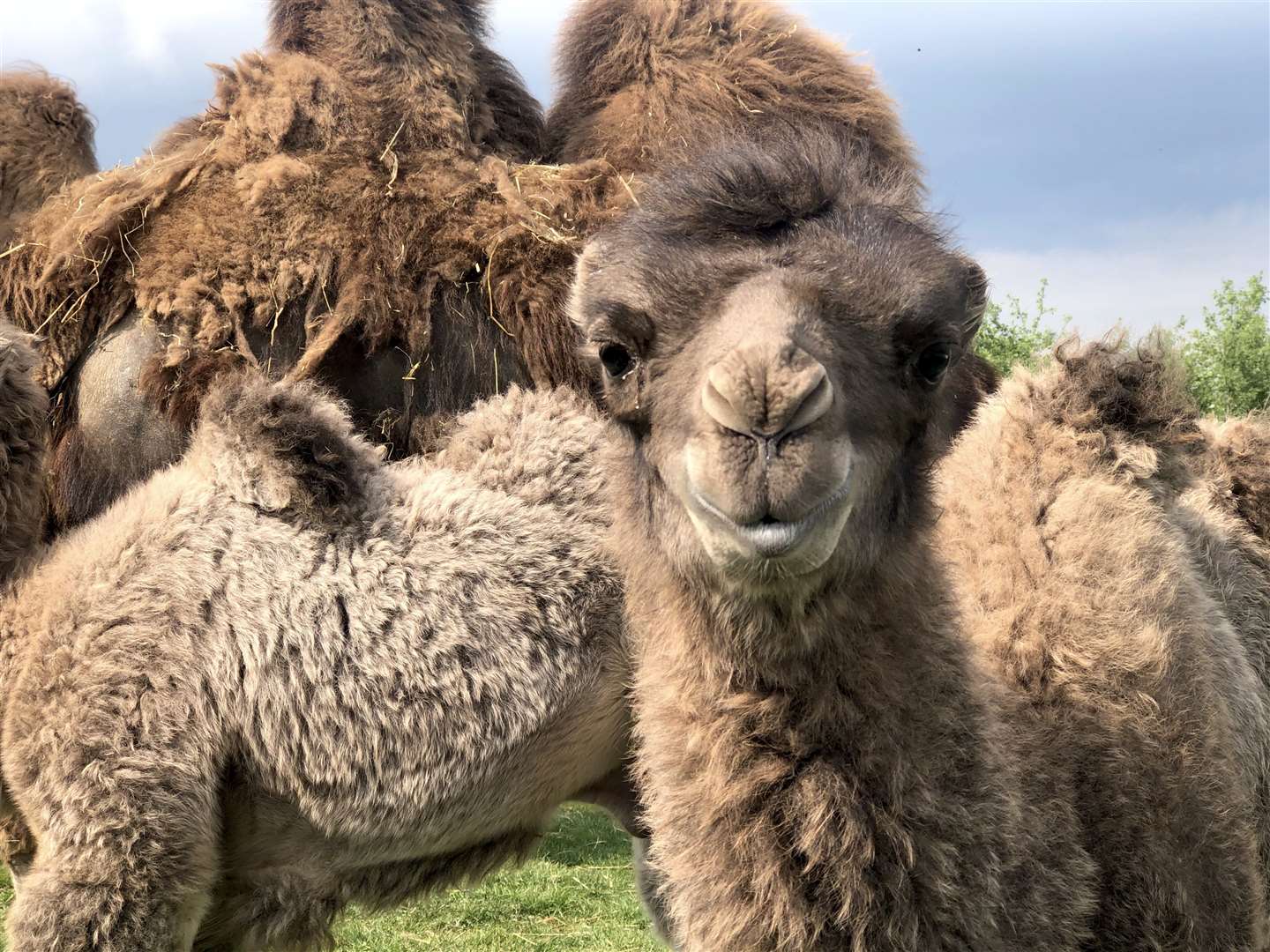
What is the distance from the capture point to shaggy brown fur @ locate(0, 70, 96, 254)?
16.0ft

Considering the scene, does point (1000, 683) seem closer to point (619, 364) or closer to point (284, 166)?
point (619, 364)

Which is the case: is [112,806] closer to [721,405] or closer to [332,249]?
[332,249]

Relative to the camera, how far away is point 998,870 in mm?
2205

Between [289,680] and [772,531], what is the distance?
1.71 m

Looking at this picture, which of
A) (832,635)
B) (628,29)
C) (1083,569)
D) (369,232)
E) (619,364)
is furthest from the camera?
(628,29)

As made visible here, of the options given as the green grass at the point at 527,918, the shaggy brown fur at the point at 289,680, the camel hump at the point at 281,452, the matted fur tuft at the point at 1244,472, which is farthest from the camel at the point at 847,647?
the green grass at the point at 527,918

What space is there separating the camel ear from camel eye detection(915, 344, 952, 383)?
0.13 meters

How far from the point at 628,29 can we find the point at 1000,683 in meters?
2.85

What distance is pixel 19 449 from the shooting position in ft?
11.8

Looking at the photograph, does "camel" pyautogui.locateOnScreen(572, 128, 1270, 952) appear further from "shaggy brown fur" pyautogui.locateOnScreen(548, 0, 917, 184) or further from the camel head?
"shaggy brown fur" pyautogui.locateOnScreen(548, 0, 917, 184)

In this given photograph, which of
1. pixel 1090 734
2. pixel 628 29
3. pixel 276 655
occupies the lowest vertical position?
pixel 276 655

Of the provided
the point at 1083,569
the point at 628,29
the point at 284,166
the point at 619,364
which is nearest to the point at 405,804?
the point at 619,364

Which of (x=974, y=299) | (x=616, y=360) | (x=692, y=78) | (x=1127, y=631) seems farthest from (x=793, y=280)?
(x=692, y=78)

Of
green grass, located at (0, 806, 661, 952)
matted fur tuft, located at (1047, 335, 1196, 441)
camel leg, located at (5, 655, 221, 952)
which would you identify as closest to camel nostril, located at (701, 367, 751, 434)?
matted fur tuft, located at (1047, 335, 1196, 441)
